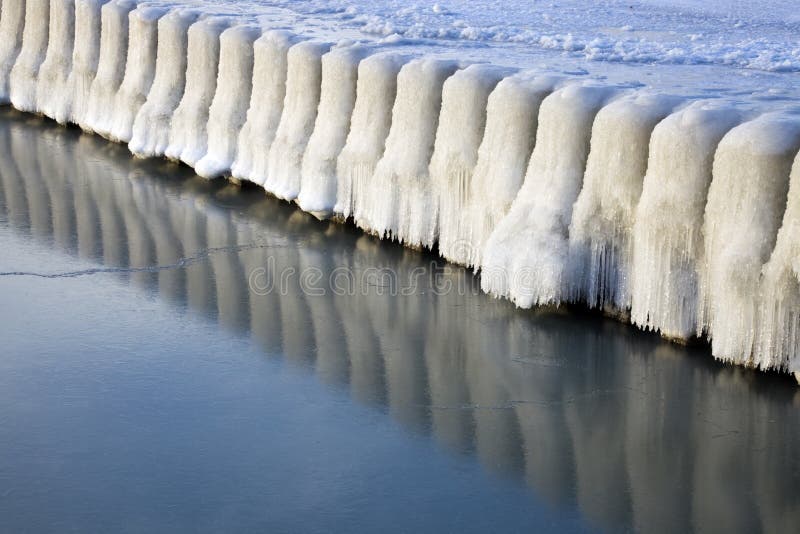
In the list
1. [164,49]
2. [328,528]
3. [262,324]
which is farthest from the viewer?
[164,49]

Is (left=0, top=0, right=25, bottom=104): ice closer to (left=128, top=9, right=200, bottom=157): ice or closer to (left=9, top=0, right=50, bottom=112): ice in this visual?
(left=9, top=0, right=50, bottom=112): ice

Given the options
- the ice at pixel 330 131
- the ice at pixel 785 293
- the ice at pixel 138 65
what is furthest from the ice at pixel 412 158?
the ice at pixel 138 65

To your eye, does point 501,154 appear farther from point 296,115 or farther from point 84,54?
point 84,54

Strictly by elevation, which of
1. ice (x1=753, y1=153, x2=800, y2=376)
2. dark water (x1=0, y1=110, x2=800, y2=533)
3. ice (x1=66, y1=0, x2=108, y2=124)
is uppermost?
ice (x1=66, y1=0, x2=108, y2=124)

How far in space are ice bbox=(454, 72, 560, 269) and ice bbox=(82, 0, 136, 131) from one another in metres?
3.27

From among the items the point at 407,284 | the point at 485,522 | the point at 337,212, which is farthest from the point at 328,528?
the point at 337,212

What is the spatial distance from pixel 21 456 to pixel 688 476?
215cm

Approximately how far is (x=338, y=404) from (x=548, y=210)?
1.33m

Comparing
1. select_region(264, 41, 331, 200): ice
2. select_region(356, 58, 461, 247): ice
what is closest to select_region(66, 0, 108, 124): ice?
select_region(264, 41, 331, 200): ice

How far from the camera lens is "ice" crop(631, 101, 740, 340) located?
4.64 m

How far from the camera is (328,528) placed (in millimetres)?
3564

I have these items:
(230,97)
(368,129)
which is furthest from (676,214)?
(230,97)

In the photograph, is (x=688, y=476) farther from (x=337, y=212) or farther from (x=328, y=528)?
(x=337, y=212)

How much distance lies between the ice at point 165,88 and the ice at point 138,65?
0.14 meters
